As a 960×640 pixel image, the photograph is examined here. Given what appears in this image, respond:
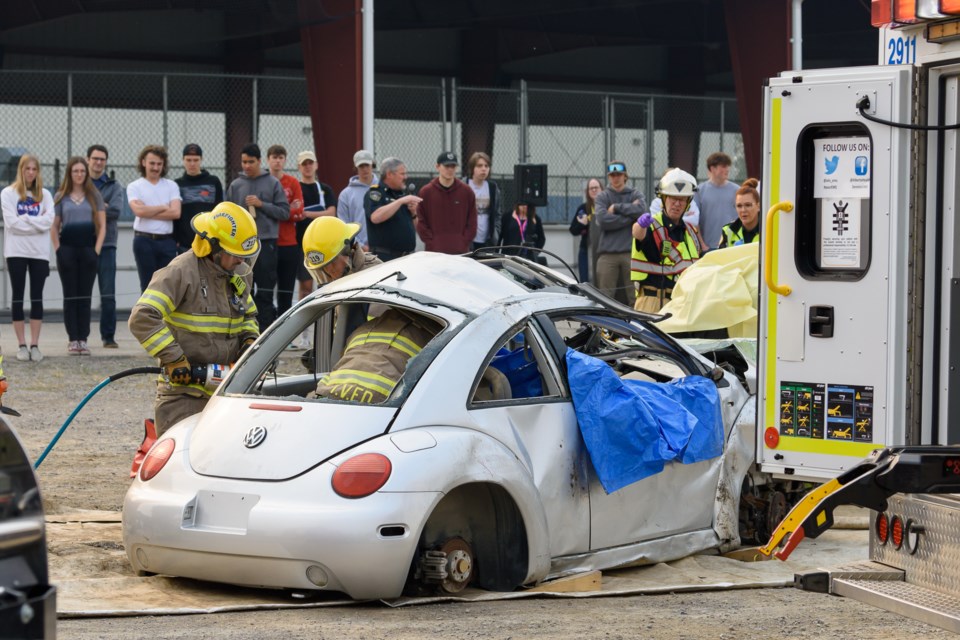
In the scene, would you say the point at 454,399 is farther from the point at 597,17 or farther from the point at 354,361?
the point at 597,17

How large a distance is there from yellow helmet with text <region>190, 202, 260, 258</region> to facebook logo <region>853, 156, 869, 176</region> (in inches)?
137

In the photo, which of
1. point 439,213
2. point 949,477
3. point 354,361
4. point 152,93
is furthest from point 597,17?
point 949,477

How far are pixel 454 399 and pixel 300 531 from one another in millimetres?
910

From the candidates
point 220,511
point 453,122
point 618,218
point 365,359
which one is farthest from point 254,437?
point 453,122

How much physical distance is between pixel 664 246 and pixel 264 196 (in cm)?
492

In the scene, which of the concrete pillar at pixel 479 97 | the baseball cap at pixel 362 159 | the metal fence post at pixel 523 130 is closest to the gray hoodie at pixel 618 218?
the baseball cap at pixel 362 159

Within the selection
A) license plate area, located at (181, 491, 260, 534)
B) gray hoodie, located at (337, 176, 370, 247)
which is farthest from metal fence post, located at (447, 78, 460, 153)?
license plate area, located at (181, 491, 260, 534)

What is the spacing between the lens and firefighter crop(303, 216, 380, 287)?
793 cm

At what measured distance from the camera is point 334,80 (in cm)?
1923

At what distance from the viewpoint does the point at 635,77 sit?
117 feet

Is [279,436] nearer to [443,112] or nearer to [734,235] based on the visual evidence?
[734,235]

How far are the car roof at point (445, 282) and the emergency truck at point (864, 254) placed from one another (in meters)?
1.40

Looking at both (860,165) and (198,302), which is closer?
(860,165)

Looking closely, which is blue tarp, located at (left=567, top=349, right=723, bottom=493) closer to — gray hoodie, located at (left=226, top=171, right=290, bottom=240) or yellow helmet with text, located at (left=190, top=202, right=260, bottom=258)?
yellow helmet with text, located at (left=190, top=202, right=260, bottom=258)
